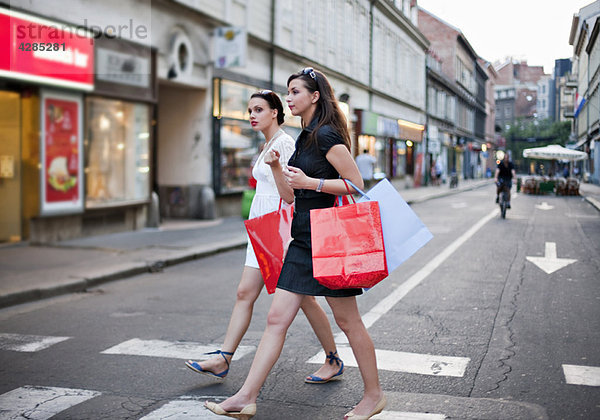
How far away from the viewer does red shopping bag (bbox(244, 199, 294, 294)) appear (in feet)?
13.2

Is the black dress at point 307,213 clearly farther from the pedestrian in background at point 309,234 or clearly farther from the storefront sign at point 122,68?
the storefront sign at point 122,68

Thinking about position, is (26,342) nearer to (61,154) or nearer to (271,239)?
(271,239)

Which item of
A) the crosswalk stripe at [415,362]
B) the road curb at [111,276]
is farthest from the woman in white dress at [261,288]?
the road curb at [111,276]

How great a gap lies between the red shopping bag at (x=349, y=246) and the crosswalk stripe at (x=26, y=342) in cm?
300

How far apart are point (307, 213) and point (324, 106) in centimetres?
59

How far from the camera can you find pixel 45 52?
36.2ft

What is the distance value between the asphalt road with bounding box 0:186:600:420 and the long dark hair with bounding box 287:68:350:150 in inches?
62.2

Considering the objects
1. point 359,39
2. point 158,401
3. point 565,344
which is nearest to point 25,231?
point 158,401

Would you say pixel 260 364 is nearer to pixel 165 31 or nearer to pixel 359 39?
pixel 165 31

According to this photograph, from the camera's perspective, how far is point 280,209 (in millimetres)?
4020

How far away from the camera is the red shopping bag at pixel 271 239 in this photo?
158 inches

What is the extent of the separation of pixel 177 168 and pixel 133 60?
4155 mm

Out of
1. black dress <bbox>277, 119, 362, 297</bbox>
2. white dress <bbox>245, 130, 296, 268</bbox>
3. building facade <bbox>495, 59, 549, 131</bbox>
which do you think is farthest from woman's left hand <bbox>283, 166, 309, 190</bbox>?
building facade <bbox>495, 59, 549, 131</bbox>

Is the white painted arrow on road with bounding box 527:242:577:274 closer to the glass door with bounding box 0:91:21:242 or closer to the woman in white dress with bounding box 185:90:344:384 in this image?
the woman in white dress with bounding box 185:90:344:384
